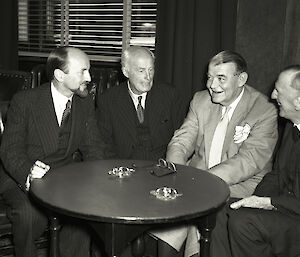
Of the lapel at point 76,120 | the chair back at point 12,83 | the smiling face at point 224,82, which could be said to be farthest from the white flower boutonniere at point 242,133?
the chair back at point 12,83

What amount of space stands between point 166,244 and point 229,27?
5.68ft

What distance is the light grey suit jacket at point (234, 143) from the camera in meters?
2.89

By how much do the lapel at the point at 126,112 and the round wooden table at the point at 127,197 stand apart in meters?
0.66

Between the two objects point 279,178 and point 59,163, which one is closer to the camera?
point 279,178

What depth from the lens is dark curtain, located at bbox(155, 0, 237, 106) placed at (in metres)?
3.70

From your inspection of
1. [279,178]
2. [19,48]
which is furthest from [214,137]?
[19,48]

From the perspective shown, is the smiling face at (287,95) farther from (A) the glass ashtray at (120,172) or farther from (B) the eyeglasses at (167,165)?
(A) the glass ashtray at (120,172)

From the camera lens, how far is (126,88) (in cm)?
351

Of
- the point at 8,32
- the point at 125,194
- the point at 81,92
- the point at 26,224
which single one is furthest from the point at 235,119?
the point at 8,32

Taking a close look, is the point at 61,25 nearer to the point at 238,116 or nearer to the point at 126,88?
the point at 126,88

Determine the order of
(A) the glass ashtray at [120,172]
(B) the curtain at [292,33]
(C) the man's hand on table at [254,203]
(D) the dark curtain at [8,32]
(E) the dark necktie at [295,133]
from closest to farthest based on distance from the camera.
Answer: (A) the glass ashtray at [120,172], (C) the man's hand on table at [254,203], (E) the dark necktie at [295,133], (B) the curtain at [292,33], (D) the dark curtain at [8,32]

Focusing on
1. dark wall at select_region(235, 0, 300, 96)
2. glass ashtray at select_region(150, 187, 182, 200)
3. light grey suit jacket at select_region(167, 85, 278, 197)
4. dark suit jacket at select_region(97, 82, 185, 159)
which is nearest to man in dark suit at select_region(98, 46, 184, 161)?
dark suit jacket at select_region(97, 82, 185, 159)

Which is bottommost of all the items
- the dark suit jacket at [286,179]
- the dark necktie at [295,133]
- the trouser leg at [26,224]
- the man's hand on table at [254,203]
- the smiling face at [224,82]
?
the trouser leg at [26,224]

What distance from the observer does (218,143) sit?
3.07m
